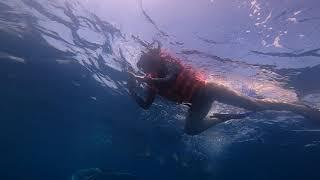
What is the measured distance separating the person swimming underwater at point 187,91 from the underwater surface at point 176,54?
10.2 feet

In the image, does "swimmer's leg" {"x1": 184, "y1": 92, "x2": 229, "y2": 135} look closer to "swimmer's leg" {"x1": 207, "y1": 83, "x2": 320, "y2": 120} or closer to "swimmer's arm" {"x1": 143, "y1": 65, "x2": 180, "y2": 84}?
"swimmer's leg" {"x1": 207, "y1": 83, "x2": 320, "y2": 120}

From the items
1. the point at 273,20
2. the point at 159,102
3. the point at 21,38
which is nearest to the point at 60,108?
the point at 21,38

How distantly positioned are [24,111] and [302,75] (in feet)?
98.1

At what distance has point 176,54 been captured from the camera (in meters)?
14.1

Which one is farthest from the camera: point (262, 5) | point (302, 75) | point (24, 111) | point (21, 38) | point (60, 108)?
point (24, 111)

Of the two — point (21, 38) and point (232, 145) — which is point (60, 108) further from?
point (232, 145)

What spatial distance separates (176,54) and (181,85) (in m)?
5.87

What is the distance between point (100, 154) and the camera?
161 feet

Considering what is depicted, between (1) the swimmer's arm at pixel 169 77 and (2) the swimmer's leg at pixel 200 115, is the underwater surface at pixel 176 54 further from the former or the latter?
(1) the swimmer's arm at pixel 169 77

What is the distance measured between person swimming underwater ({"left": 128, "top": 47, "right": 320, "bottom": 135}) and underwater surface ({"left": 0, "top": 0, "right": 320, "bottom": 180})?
10.2 ft

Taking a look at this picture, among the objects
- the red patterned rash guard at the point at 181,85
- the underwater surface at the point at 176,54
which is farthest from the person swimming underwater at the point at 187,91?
the underwater surface at the point at 176,54

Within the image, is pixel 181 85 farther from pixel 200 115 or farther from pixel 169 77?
pixel 200 115

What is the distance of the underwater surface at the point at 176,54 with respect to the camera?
11367mm

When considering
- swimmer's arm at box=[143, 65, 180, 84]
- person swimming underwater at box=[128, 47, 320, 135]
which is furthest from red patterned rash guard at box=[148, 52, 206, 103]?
swimmer's arm at box=[143, 65, 180, 84]
